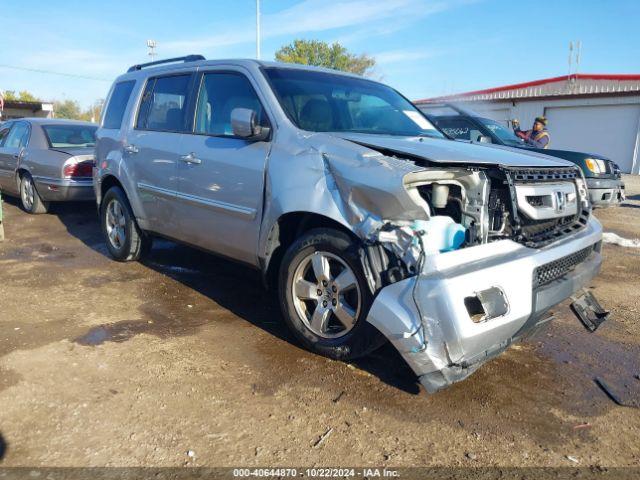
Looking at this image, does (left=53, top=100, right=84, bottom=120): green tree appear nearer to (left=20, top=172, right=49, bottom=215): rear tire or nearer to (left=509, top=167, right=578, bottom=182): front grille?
(left=20, top=172, right=49, bottom=215): rear tire

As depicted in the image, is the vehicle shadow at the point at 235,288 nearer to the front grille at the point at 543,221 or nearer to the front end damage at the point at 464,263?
the front end damage at the point at 464,263

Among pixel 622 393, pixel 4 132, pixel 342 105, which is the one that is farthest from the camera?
pixel 4 132

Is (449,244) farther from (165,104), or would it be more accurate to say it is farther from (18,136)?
(18,136)

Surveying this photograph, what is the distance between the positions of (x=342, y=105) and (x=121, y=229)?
113 inches

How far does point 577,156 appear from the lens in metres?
8.37

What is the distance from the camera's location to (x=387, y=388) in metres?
3.04

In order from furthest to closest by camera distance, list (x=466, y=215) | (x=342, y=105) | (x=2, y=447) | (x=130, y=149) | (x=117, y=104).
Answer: (x=117, y=104), (x=130, y=149), (x=342, y=105), (x=466, y=215), (x=2, y=447)

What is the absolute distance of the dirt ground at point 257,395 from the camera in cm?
245

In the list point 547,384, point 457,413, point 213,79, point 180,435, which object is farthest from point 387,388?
point 213,79

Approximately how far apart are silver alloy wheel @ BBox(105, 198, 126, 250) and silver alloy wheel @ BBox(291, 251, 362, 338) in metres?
→ 2.84

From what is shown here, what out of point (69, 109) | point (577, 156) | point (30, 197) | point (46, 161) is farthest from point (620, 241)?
point (69, 109)

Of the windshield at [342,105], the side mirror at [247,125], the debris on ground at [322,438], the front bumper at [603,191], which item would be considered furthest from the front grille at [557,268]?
the front bumper at [603,191]

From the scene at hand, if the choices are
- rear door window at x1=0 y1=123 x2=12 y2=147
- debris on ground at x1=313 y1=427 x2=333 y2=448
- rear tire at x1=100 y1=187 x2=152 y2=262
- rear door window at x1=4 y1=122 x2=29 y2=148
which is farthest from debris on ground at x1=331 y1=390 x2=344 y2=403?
rear door window at x1=0 y1=123 x2=12 y2=147

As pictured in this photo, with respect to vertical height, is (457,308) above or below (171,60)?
below
